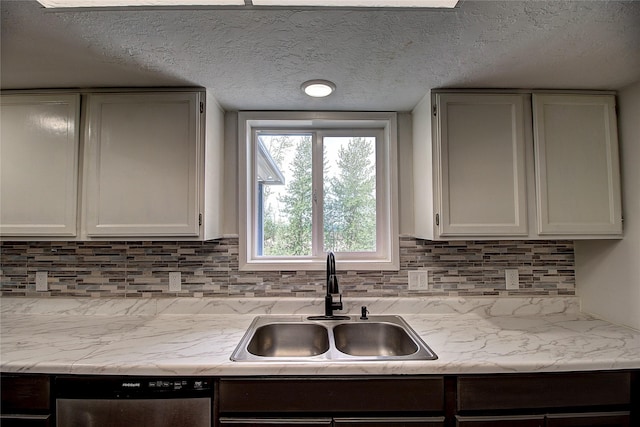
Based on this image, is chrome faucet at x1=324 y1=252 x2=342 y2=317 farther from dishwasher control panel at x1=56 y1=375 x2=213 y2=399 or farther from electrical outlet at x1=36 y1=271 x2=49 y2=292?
electrical outlet at x1=36 y1=271 x2=49 y2=292

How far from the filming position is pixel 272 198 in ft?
6.61

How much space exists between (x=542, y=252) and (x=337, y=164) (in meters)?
1.31

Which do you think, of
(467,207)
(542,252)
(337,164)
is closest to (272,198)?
(337,164)

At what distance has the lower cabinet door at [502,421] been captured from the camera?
1161mm

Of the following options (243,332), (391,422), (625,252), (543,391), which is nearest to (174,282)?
(243,332)

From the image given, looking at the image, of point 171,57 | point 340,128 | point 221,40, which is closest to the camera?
point 221,40

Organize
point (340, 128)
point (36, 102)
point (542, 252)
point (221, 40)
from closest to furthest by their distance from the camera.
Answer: point (221, 40) → point (36, 102) → point (542, 252) → point (340, 128)

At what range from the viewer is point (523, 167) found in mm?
1554

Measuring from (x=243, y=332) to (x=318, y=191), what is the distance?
93cm

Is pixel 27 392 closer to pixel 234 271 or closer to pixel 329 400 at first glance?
pixel 234 271

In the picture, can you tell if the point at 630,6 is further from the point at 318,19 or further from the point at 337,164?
the point at 337,164

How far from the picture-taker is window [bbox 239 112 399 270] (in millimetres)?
1964

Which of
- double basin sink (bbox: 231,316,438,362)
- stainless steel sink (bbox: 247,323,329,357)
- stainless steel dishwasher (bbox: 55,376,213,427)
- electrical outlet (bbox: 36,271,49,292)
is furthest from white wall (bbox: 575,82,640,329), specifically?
electrical outlet (bbox: 36,271,49,292)

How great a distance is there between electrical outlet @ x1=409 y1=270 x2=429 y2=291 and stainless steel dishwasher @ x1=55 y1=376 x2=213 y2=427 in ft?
3.87
